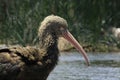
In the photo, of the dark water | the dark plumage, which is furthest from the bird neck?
the dark water

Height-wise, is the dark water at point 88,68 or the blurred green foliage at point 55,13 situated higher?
the blurred green foliage at point 55,13

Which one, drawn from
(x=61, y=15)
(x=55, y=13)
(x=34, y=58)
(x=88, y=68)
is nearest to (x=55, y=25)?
(x=34, y=58)

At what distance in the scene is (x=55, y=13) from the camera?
810 inches

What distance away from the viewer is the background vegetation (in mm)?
18812

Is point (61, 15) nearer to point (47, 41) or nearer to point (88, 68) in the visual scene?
point (88, 68)

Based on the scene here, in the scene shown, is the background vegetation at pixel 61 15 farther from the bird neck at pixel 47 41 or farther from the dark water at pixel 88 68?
the bird neck at pixel 47 41

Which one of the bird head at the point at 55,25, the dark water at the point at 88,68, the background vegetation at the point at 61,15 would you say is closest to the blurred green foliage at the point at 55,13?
the background vegetation at the point at 61,15

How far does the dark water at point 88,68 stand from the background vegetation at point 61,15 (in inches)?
74.9

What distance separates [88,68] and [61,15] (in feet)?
23.5

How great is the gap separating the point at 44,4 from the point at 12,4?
2551mm

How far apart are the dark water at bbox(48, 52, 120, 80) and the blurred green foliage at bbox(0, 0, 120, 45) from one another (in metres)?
1.93

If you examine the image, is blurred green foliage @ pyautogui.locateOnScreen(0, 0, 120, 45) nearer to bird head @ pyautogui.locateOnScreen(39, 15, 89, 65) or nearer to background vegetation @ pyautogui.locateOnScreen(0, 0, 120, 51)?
background vegetation @ pyautogui.locateOnScreen(0, 0, 120, 51)

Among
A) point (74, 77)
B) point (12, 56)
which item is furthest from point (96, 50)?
point (12, 56)

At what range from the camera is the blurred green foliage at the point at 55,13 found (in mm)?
18828
